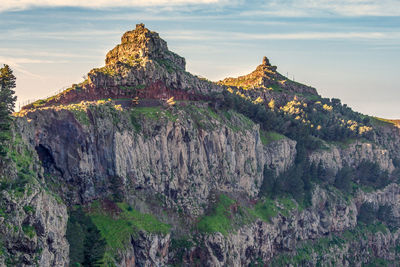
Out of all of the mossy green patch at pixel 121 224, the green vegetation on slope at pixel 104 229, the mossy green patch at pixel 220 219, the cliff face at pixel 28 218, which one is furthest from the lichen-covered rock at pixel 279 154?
the cliff face at pixel 28 218

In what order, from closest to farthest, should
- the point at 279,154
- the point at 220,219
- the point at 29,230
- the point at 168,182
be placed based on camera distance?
the point at 29,230, the point at 168,182, the point at 220,219, the point at 279,154

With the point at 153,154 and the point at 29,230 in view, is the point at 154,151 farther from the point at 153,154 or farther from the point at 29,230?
the point at 29,230

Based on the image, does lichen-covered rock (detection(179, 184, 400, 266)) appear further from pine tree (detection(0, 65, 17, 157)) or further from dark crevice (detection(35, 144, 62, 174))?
pine tree (detection(0, 65, 17, 157))

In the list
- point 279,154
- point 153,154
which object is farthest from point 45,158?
point 279,154

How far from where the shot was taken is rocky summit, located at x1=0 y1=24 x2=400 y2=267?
9538 centimetres

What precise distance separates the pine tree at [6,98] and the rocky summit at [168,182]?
6.42 ft

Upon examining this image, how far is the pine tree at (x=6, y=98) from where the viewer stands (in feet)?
308

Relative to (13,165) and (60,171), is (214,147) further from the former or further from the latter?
(13,165)

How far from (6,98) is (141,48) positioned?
5307 centimetres

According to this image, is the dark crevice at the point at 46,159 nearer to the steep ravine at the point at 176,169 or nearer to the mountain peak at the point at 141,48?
the steep ravine at the point at 176,169

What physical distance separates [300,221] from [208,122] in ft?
135

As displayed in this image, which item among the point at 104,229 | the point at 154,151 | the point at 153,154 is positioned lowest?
the point at 104,229

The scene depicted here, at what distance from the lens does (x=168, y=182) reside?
423ft

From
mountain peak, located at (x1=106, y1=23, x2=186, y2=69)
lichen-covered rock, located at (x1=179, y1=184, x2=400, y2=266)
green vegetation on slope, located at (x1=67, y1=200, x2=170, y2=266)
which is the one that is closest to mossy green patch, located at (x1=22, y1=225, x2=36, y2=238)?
green vegetation on slope, located at (x1=67, y1=200, x2=170, y2=266)
